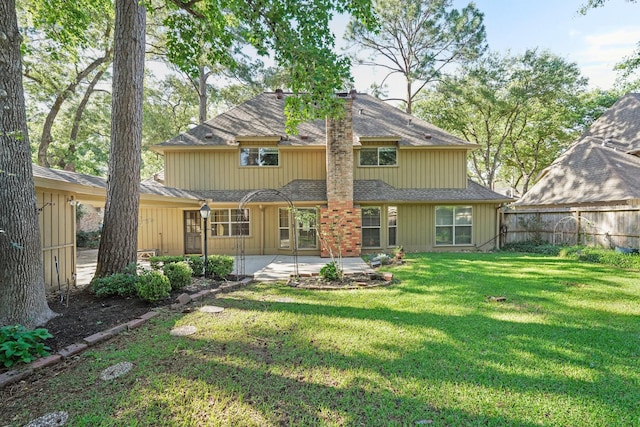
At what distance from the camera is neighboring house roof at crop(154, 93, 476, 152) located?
1176 centimetres

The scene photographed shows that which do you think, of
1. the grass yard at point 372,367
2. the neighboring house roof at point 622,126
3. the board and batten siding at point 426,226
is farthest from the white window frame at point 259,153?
the neighboring house roof at point 622,126

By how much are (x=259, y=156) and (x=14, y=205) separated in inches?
346

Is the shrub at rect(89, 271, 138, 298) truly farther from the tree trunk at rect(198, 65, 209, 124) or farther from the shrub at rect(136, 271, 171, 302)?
the tree trunk at rect(198, 65, 209, 124)

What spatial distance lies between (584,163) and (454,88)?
7.92m

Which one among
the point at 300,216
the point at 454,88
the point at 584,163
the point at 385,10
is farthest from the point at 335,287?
the point at 385,10

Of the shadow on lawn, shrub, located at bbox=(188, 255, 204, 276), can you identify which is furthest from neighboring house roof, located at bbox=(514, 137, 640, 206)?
shrub, located at bbox=(188, 255, 204, 276)

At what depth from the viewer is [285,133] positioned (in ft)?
40.1

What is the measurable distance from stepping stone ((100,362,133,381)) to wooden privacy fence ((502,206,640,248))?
1267 cm

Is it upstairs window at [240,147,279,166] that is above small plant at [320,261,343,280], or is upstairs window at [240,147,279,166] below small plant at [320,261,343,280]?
above

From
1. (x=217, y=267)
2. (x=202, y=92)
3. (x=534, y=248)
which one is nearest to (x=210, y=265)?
(x=217, y=267)

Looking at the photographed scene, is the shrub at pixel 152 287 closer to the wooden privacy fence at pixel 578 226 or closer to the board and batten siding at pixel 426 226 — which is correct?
the board and batten siding at pixel 426 226

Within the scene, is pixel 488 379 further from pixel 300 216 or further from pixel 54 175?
pixel 54 175

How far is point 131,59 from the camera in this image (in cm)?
553

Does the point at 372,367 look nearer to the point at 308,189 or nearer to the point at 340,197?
the point at 340,197
